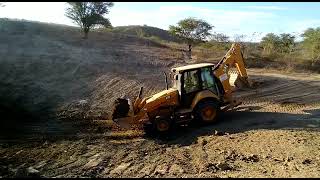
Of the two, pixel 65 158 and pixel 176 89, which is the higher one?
pixel 176 89

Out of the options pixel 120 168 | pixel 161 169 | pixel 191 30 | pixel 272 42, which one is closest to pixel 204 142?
pixel 161 169

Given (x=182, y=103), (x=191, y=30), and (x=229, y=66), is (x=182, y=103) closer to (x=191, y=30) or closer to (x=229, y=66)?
(x=229, y=66)

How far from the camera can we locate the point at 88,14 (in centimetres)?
2977

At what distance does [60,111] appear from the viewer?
56.1ft

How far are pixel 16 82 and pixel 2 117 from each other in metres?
4.65

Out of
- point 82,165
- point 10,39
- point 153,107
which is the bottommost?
point 82,165

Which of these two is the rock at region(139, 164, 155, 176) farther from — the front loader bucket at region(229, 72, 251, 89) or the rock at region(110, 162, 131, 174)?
the front loader bucket at region(229, 72, 251, 89)

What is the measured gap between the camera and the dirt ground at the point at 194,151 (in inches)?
400

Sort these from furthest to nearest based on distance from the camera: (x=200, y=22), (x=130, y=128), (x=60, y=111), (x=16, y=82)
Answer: (x=200, y=22) < (x=16, y=82) < (x=60, y=111) < (x=130, y=128)

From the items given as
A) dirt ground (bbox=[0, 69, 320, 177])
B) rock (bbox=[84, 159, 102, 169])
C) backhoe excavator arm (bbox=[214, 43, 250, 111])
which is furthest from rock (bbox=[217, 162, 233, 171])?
backhoe excavator arm (bbox=[214, 43, 250, 111])

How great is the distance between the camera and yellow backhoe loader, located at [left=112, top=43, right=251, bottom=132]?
13.4 metres

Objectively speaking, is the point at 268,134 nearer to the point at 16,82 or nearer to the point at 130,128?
the point at 130,128

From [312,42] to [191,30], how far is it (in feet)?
28.7

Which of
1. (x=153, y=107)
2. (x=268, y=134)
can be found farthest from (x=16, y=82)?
(x=268, y=134)
